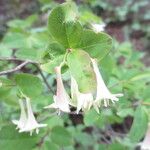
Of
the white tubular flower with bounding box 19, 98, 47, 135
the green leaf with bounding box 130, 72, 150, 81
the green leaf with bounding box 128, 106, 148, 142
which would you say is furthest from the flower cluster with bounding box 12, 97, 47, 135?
the green leaf with bounding box 130, 72, 150, 81

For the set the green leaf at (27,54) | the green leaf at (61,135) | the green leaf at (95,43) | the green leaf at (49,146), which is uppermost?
the green leaf at (27,54)

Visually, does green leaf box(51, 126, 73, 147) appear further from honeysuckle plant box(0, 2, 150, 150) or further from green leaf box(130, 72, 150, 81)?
green leaf box(130, 72, 150, 81)

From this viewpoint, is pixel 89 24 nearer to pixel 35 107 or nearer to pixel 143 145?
pixel 143 145

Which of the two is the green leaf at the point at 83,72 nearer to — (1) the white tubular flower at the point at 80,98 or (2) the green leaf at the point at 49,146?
(1) the white tubular flower at the point at 80,98

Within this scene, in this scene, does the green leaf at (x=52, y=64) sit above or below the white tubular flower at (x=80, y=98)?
above

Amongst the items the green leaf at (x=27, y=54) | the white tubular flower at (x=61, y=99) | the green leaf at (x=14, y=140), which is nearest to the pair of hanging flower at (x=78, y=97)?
the white tubular flower at (x=61, y=99)

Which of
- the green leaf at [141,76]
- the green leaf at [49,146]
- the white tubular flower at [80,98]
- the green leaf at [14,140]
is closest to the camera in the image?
the white tubular flower at [80,98]

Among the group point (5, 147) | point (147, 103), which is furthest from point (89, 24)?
point (5, 147)
